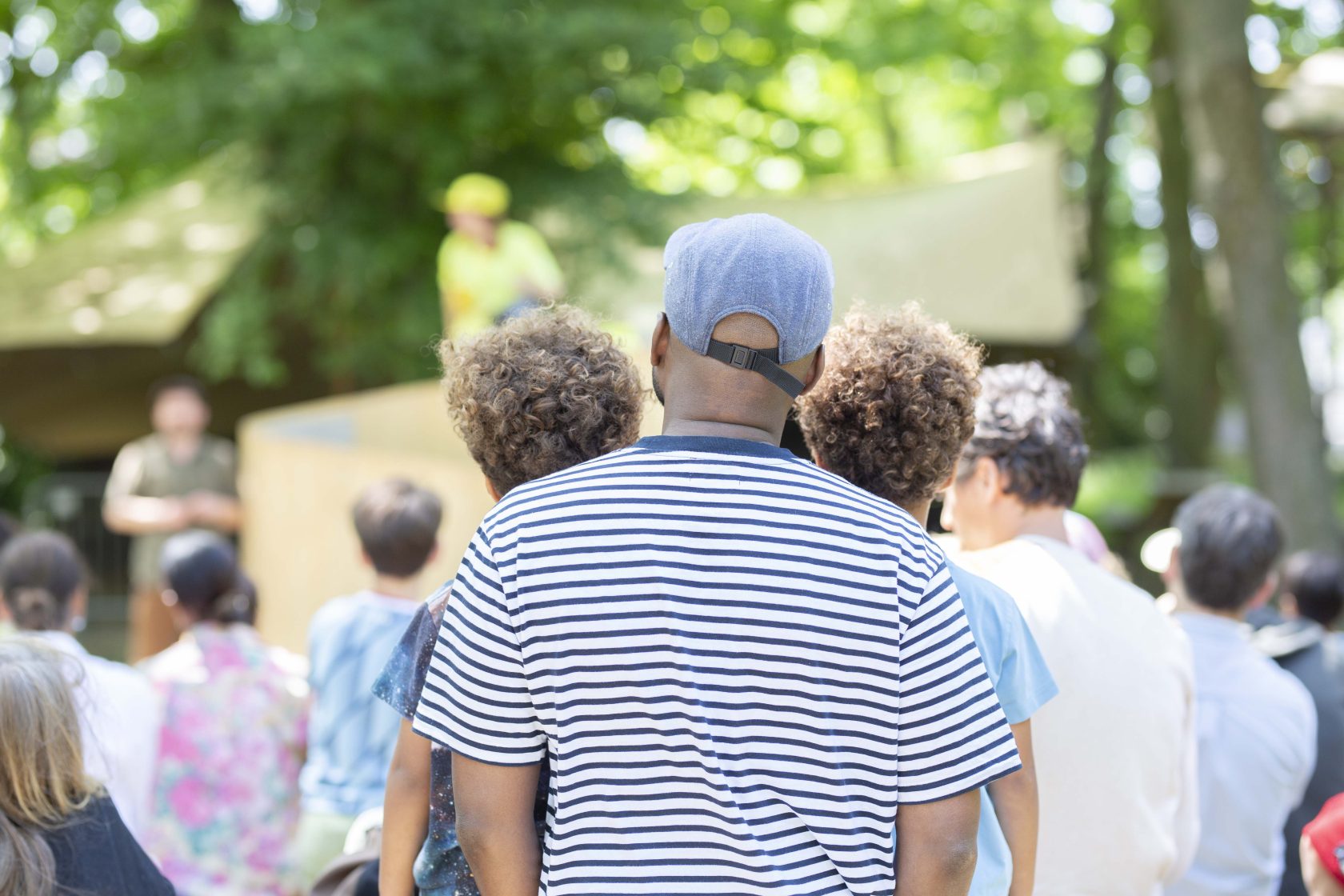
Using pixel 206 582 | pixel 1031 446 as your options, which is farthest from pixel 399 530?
pixel 1031 446

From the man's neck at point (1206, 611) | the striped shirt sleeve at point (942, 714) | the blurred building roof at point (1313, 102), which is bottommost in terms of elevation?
the man's neck at point (1206, 611)

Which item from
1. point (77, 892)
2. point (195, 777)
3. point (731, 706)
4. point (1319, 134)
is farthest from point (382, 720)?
point (1319, 134)

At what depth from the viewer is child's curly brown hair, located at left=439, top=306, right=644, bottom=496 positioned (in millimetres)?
2184

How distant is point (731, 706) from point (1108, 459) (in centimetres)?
1712

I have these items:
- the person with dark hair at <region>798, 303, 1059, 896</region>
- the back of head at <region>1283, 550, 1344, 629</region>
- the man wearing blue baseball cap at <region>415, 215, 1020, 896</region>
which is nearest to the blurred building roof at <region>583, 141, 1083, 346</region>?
the back of head at <region>1283, 550, 1344, 629</region>

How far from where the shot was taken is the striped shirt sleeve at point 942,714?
174cm

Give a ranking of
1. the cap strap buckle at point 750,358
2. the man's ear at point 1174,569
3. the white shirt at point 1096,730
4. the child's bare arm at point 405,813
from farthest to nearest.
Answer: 1. the man's ear at point 1174,569
2. the white shirt at point 1096,730
3. the child's bare arm at point 405,813
4. the cap strap buckle at point 750,358

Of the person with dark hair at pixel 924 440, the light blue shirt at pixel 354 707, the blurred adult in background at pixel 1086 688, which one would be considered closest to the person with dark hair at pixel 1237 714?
the blurred adult in background at pixel 1086 688

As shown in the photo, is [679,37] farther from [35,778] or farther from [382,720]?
[35,778]

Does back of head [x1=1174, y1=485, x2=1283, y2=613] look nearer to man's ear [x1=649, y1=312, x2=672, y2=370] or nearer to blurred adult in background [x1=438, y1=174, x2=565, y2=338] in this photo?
man's ear [x1=649, y1=312, x2=672, y2=370]

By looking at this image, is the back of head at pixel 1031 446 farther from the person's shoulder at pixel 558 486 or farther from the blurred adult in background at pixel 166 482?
the blurred adult in background at pixel 166 482

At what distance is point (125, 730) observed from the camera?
3211mm

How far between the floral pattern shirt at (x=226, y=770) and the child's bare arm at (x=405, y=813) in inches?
67.7

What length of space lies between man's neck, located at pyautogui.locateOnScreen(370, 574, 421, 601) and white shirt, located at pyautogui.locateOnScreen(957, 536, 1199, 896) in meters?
1.49
